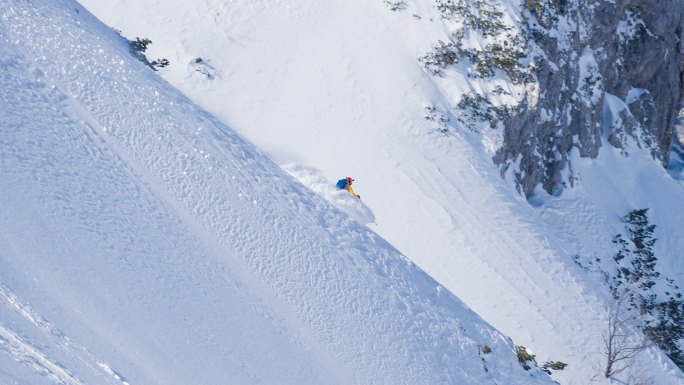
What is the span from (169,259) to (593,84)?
23.4m

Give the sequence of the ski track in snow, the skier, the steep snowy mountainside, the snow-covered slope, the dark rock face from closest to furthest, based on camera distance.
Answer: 1. the ski track in snow
2. the steep snowy mountainside
3. the skier
4. the snow-covered slope
5. the dark rock face

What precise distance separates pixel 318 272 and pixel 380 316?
132 cm

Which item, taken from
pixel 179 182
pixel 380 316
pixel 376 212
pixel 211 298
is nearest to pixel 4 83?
pixel 179 182

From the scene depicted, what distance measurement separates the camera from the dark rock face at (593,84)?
28.0 metres

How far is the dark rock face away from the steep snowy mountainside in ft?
43.7

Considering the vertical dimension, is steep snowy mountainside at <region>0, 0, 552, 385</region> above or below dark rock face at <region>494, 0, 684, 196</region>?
below

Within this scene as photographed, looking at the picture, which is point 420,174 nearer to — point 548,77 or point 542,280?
point 542,280

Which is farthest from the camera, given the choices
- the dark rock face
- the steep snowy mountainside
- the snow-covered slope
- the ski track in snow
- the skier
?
the dark rock face

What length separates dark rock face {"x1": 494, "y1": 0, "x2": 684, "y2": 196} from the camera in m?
28.0

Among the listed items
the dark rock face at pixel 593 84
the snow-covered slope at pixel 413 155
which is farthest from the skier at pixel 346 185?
the dark rock face at pixel 593 84

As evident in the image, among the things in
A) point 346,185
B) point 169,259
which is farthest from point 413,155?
point 169,259

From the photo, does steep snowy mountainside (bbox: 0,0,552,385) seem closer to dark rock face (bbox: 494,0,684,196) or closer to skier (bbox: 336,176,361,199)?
skier (bbox: 336,176,361,199)

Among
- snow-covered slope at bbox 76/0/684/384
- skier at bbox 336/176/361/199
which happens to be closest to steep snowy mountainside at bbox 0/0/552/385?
skier at bbox 336/176/361/199

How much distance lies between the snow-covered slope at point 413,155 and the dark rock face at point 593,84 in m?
0.90
